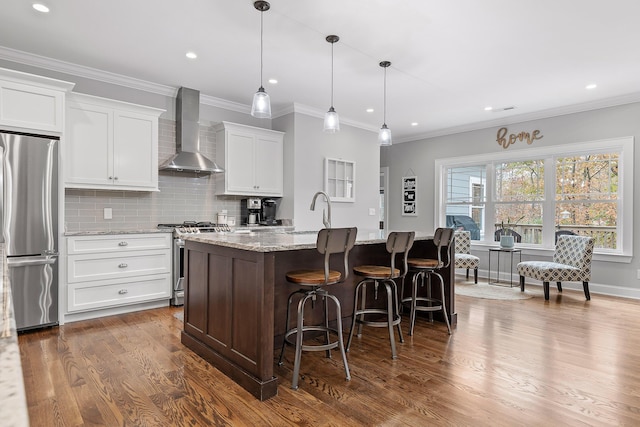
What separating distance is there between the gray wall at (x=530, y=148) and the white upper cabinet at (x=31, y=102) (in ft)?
19.6

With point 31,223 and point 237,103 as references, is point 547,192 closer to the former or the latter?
point 237,103

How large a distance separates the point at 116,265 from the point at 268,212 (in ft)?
7.49

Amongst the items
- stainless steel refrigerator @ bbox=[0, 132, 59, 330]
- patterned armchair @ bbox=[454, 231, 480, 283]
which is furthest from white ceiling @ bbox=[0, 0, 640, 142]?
patterned armchair @ bbox=[454, 231, 480, 283]

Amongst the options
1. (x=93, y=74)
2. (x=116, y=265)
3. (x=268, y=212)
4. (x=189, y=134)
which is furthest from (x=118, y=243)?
(x=268, y=212)

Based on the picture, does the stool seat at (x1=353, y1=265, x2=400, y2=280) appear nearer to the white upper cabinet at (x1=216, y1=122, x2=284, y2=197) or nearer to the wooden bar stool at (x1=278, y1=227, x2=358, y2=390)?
the wooden bar stool at (x1=278, y1=227, x2=358, y2=390)

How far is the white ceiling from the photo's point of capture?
3051mm

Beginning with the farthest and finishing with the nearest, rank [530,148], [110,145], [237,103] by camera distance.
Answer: [530,148], [237,103], [110,145]

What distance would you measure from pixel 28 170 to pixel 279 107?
331 cm

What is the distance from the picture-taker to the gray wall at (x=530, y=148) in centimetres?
513

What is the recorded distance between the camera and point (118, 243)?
4016 mm

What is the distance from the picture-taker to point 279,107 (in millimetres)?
5727

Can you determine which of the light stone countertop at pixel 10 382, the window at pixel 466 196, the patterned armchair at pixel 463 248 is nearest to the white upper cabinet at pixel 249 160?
the patterned armchair at pixel 463 248

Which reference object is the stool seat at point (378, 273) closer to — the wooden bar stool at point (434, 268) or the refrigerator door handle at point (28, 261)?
the wooden bar stool at point (434, 268)

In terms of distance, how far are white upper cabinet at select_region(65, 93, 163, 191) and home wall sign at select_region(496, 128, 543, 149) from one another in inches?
213
